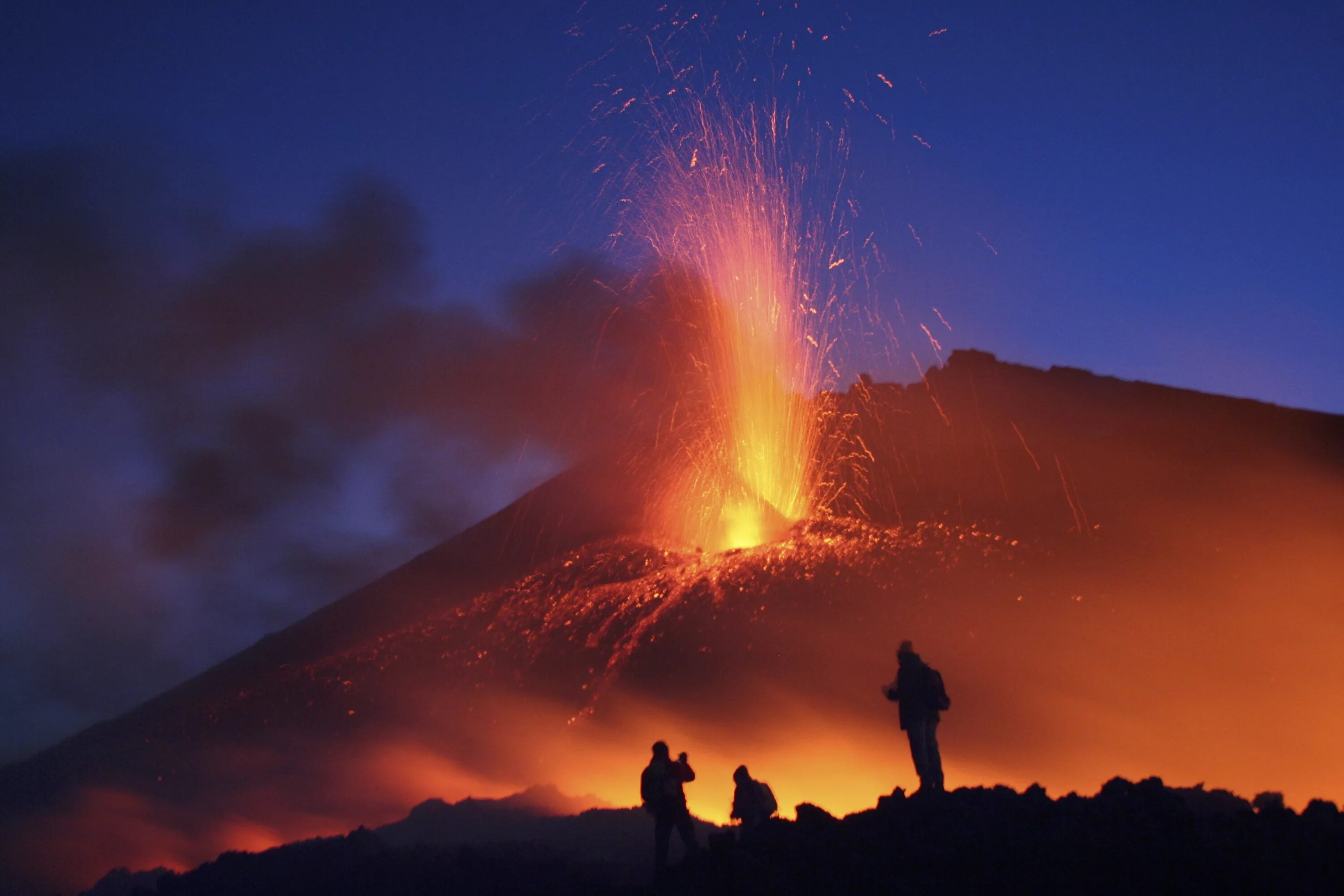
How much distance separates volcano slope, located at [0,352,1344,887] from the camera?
14820 mm

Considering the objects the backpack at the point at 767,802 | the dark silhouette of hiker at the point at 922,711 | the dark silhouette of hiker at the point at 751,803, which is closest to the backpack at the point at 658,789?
the dark silhouette of hiker at the point at 751,803

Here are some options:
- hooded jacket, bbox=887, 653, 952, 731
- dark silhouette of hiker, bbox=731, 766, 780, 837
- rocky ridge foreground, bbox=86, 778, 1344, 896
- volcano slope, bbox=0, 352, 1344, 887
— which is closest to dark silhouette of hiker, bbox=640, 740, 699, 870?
rocky ridge foreground, bbox=86, 778, 1344, 896

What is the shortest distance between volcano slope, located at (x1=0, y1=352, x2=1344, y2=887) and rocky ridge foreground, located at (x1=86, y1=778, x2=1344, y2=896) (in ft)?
16.4

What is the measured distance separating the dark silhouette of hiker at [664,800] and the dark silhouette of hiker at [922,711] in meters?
2.12

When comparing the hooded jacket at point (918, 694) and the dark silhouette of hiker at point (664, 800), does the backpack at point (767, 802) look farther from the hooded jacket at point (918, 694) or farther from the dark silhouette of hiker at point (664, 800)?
the hooded jacket at point (918, 694)

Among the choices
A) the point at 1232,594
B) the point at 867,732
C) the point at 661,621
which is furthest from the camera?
the point at 661,621

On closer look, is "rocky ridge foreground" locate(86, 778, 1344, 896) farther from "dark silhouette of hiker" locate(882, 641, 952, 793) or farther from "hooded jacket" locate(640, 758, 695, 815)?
"dark silhouette of hiker" locate(882, 641, 952, 793)

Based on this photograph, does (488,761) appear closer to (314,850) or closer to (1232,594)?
(314,850)

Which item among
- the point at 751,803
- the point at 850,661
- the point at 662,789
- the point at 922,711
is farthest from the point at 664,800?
the point at 850,661

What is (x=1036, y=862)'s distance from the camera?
684cm

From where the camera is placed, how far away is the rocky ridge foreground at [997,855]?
645cm

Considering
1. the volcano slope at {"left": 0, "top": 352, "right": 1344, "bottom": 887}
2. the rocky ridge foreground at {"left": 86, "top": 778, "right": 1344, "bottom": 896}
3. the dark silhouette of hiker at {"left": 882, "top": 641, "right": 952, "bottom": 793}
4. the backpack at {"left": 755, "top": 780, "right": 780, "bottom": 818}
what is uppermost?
the volcano slope at {"left": 0, "top": 352, "right": 1344, "bottom": 887}

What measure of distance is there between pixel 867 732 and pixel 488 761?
776 cm

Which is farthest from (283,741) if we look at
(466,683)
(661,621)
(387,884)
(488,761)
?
(387,884)
